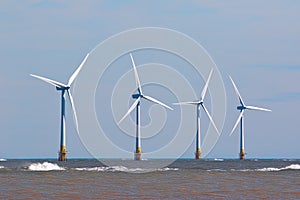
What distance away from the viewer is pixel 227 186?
7081cm

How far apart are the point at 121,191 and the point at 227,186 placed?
11830 millimetres

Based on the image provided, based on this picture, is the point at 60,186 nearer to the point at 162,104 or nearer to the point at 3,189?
the point at 3,189

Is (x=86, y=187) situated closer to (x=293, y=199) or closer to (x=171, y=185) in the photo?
(x=171, y=185)

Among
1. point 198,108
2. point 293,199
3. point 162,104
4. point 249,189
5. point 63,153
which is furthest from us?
point 198,108

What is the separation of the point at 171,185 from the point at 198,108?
126 m

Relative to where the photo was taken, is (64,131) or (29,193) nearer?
(29,193)

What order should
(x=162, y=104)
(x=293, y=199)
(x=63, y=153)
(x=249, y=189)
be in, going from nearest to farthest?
(x=293, y=199) → (x=249, y=189) → (x=162, y=104) → (x=63, y=153)

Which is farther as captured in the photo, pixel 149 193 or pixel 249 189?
pixel 249 189

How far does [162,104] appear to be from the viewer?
141375 millimetres

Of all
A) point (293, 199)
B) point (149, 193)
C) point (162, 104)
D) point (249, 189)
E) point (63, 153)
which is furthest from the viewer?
point (63, 153)

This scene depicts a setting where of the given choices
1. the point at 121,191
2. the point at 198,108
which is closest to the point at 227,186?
the point at 121,191

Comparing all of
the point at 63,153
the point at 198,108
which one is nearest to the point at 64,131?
the point at 63,153

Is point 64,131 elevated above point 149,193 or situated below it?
above

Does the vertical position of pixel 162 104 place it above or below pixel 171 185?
above
